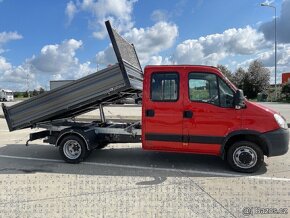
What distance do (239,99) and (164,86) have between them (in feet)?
5.11

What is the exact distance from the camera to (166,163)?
7.94 m

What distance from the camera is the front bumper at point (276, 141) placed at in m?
6.88

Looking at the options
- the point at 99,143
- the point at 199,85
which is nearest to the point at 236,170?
the point at 199,85

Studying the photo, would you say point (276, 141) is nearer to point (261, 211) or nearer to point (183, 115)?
point (183, 115)

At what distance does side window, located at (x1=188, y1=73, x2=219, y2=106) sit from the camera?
23.1 feet

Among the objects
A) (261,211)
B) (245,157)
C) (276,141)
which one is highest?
(276,141)

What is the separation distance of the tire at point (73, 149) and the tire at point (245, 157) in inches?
129

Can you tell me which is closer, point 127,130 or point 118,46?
point 118,46

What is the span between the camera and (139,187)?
6133 mm

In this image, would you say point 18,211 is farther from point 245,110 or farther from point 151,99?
point 245,110

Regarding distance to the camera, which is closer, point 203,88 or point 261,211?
point 261,211

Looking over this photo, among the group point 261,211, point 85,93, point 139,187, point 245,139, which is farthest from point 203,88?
point 261,211

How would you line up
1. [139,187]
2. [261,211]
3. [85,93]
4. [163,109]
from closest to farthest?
[261,211] → [139,187] → [163,109] → [85,93]

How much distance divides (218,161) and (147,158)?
5.58 ft
